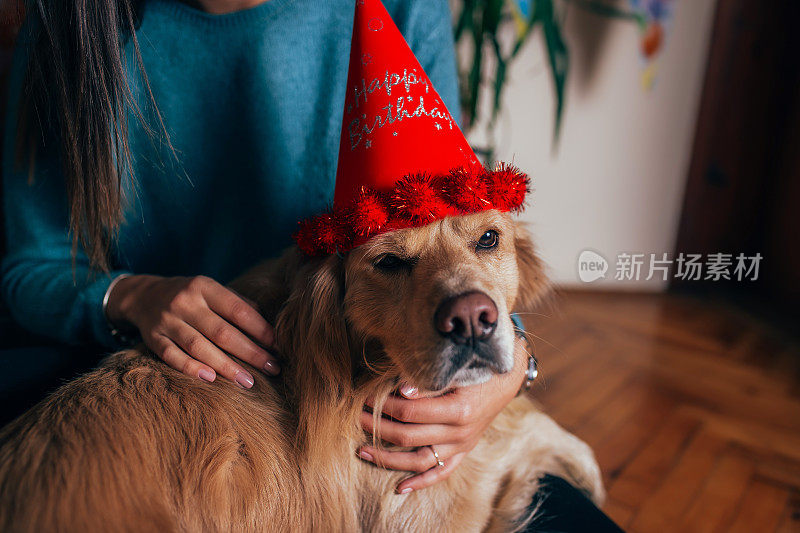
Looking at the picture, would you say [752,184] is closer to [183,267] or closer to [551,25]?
[551,25]

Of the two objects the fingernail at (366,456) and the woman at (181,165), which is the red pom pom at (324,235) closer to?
the woman at (181,165)

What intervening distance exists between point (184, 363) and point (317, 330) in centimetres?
18

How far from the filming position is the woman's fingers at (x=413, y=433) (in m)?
0.77

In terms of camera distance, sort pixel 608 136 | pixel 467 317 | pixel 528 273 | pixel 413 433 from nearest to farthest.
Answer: pixel 467 317
pixel 413 433
pixel 528 273
pixel 608 136

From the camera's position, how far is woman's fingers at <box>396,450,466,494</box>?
79 cm

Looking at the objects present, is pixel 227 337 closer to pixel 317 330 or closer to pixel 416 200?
pixel 317 330

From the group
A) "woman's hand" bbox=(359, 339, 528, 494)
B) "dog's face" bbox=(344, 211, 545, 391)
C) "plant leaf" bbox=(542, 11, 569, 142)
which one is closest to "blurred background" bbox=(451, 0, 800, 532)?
"plant leaf" bbox=(542, 11, 569, 142)

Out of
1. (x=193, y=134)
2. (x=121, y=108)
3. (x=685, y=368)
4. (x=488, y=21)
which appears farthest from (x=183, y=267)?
(x=685, y=368)

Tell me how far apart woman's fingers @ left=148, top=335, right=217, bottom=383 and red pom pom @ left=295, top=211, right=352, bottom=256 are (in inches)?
8.0

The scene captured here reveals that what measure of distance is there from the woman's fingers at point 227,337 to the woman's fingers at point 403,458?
19 cm

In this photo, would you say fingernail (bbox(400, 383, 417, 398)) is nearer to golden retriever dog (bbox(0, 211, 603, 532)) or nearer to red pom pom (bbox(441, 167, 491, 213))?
golden retriever dog (bbox(0, 211, 603, 532))

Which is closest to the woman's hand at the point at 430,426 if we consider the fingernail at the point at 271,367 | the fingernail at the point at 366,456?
the fingernail at the point at 366,456

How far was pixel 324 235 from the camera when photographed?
2.40ft

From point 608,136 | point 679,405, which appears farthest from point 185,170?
point 608,136
